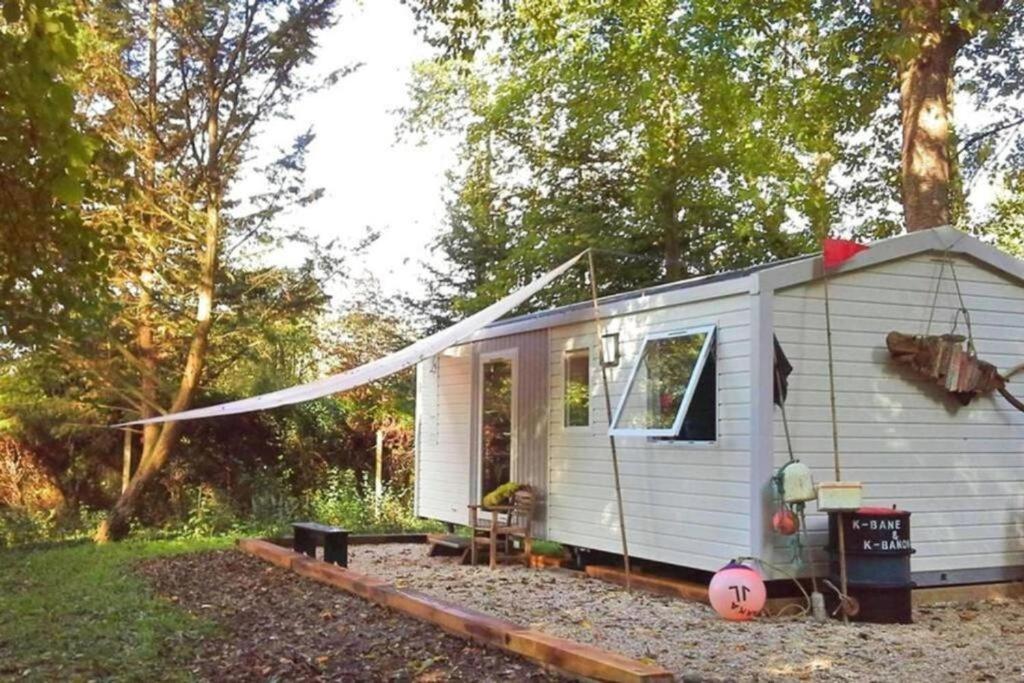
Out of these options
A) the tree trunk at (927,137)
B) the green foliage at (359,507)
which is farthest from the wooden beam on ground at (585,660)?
the green foliage at (359,507)

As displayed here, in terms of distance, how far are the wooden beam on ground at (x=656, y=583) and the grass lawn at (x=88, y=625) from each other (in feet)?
10.2

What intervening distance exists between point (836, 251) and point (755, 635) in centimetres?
250

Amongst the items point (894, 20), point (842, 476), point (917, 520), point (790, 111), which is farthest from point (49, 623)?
point (790, 111)

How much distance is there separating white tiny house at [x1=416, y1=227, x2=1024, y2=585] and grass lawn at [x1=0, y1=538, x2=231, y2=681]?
126 inches

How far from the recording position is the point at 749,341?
641 cm

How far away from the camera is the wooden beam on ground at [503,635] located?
4.07 metres

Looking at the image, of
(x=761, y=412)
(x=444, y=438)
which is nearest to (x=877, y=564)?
(x=761, y=412)

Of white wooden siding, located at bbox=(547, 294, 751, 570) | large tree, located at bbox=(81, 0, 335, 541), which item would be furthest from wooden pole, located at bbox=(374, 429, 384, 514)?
white wooden siding, located at bbox=(547, 294, 751, 570)

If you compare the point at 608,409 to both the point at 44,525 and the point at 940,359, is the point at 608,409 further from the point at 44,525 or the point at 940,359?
the point at 44,525

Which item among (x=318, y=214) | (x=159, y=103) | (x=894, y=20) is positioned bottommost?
(x=318, y=214)

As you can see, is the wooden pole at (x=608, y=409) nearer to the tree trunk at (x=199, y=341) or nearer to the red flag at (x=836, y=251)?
the red flag at (x=836, y=251)

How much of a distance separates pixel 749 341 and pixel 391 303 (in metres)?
13.4

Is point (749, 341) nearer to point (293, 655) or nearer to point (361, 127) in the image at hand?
point (293, 655)

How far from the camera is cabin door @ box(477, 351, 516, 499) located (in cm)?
977
